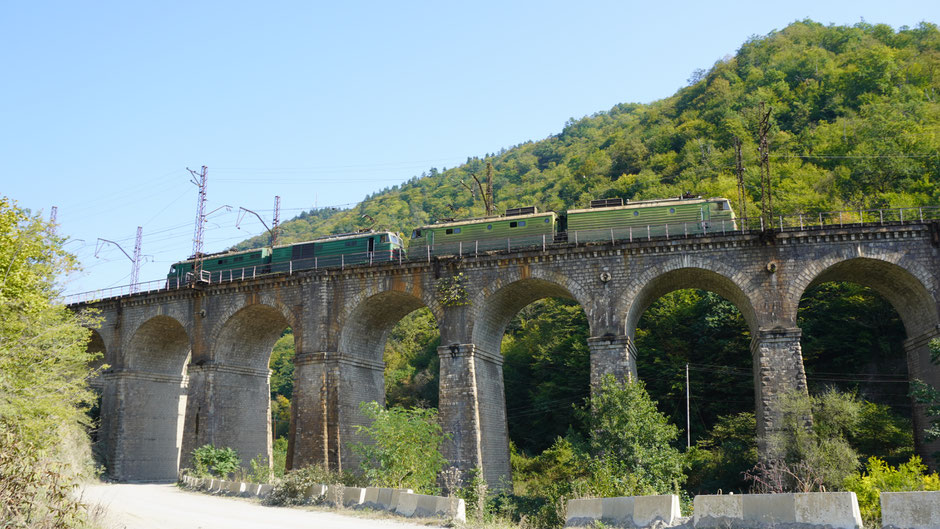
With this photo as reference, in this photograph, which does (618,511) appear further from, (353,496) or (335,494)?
(335,494)

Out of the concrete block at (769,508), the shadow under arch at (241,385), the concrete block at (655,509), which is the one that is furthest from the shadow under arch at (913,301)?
the shadow under arch at (241,385)

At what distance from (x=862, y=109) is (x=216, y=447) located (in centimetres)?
6237

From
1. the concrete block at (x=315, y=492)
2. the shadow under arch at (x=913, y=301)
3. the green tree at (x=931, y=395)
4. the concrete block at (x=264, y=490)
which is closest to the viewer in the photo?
the concrete block at (x=315, y=492)

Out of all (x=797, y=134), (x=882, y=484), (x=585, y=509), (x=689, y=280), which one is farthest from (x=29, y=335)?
(x=797, y=134)

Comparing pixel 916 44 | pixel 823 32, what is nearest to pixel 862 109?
pixel 916 44

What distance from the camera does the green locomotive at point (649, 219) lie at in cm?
3475

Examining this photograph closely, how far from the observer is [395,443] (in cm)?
2842

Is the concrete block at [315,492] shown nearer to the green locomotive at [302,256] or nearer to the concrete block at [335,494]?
the concrete block at [335,494]

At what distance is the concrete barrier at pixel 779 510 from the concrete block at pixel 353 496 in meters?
12.1

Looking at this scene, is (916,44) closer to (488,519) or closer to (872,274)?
(872,274)

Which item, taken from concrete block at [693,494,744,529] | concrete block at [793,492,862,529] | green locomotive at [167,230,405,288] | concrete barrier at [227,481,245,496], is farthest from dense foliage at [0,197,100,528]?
concrete block at [793,492,862,529]

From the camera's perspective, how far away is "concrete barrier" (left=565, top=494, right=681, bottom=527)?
16250 millimetres

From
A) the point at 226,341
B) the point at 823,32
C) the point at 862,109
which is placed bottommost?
the point at 226,341

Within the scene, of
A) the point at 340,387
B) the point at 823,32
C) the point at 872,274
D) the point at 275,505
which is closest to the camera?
the point at 275,505
